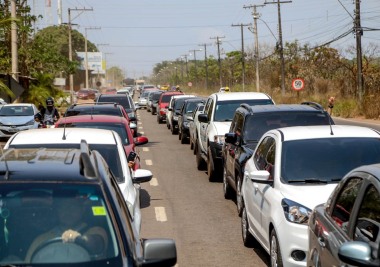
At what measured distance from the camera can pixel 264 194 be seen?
9.48 meters

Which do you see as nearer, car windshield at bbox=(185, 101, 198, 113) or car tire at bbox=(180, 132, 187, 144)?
car tire at bbox=(180, 132, 187, 144)

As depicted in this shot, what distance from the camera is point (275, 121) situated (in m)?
14.2

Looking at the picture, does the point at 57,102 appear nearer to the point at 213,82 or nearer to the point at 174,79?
the point at 213,82

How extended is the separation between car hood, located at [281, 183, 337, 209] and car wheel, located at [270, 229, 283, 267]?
42 cm

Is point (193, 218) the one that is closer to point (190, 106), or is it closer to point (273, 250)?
point (273, 250)

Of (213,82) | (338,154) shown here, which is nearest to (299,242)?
(338,154)

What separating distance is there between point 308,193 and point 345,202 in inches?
99.6

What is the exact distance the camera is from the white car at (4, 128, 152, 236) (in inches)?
371

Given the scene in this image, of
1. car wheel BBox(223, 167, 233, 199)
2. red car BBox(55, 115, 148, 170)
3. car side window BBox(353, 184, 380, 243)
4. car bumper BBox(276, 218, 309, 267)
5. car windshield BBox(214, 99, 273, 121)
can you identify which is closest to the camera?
car side window BBox(353, 184, 380, 243)

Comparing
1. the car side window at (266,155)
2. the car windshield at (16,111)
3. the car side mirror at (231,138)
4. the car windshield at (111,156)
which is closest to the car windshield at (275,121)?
the car side mirror at (231,138)

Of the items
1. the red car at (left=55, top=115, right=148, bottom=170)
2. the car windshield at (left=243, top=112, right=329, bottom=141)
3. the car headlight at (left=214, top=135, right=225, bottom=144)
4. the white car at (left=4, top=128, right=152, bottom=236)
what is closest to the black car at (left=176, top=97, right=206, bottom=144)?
the car headlight at (left=214, top=135, right=225, bottom=144)

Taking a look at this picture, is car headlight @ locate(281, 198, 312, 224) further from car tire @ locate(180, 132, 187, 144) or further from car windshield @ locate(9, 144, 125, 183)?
car tire @ locate(180, 132, 187, 144)

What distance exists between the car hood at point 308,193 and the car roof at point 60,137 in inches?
89.9

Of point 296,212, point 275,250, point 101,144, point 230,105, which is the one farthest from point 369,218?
point 230,105
